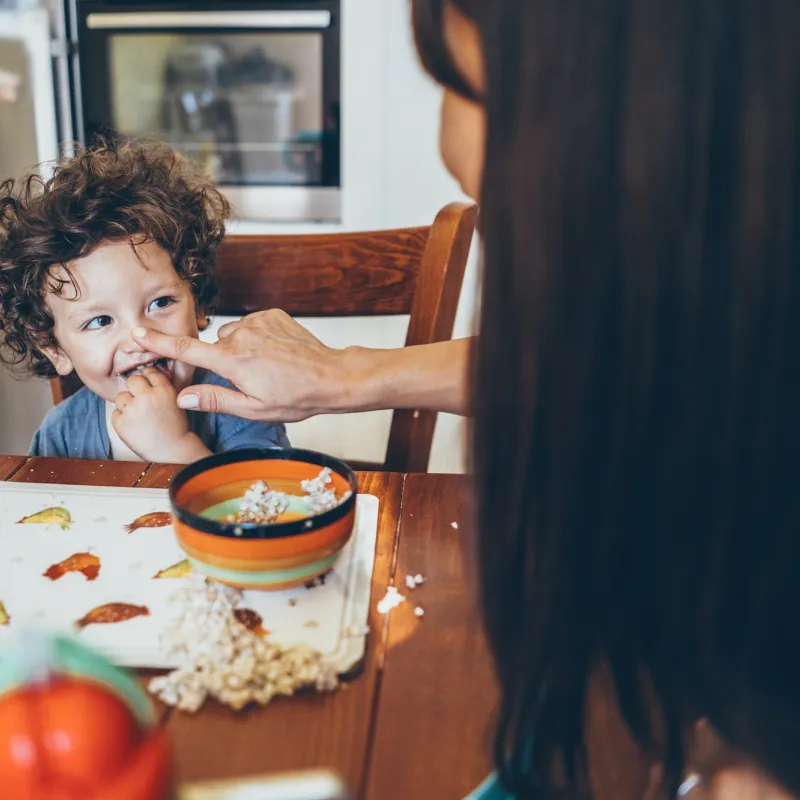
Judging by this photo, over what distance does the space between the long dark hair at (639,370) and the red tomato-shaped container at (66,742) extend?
215 mm

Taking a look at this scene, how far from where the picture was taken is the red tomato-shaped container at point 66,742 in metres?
0.33

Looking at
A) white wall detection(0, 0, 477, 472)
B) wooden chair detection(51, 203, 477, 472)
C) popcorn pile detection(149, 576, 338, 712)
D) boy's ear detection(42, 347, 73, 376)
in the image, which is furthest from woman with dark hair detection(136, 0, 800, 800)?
white wall detection(0, 0, 477, 472)

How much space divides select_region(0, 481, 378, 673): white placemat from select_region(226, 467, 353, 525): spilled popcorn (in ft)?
0.17

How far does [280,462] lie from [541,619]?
384 mm

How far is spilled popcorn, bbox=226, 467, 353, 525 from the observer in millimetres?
725

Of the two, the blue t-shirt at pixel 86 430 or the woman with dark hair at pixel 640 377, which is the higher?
the woman with dark hair at pixel 640 377

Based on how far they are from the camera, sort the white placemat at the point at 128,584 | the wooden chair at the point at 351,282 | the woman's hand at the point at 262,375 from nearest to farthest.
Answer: the white placemat at the point at 128,584 → the woman's hand at the point at 262,375 → the wooden chair at the point at 351,282

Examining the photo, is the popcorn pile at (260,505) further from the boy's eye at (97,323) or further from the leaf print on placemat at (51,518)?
the boy's eye at (97,323)

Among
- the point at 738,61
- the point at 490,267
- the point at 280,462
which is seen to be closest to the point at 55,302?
the point at 280,462

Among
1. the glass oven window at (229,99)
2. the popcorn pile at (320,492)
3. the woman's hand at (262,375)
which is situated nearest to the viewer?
the popcorn pile at (320,492)

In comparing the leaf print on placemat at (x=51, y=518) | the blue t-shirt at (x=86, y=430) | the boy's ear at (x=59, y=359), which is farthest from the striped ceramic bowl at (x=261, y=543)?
the boy's ear at (x=59, y=359)

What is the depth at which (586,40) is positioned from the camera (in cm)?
37

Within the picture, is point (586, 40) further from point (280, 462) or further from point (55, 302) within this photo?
point (55, 302)

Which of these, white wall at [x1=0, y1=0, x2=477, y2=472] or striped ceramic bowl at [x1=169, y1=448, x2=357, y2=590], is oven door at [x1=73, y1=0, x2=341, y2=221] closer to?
white wall at [x1=0, y1=0, x2=477, y2=472]
